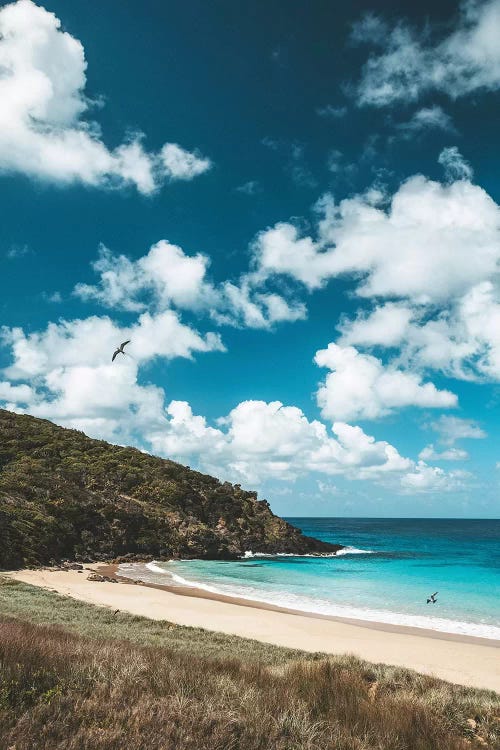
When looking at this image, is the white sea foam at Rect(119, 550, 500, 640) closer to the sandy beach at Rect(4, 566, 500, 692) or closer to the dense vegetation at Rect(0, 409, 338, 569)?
the sandy beach at Rect(4, 566, 500, 692)

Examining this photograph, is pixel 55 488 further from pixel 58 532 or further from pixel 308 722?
pixel 308 722

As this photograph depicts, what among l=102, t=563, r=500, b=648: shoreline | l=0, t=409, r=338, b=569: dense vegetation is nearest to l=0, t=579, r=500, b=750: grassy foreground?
l=102, t=563, r=500, b=648: shoreline

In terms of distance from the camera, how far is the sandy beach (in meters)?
15.0

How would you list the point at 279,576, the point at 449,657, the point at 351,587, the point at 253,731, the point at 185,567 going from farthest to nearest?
the point at 185,567, the point at 279,576, the point at 351,587, the point at 449,657, the point at 253,731

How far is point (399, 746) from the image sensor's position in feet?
18.5

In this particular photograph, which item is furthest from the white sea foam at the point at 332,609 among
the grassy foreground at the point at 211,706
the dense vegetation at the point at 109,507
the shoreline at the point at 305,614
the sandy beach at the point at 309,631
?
the grassy foreground at the point at 211,706

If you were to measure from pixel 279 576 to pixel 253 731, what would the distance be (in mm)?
38367

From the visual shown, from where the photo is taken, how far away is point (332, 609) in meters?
26.9

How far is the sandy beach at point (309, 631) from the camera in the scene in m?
15.0

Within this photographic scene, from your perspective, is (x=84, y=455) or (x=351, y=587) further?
(x=84, y=455)

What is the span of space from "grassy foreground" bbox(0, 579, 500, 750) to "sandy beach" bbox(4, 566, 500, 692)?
6258 millimetres

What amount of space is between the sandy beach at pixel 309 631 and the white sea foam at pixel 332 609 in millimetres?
1465

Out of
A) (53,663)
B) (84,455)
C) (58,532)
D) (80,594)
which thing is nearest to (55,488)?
(58,532)

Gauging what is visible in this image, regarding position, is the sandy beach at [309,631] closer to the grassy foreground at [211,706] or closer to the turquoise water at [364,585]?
the turquoise water at [364,585]
